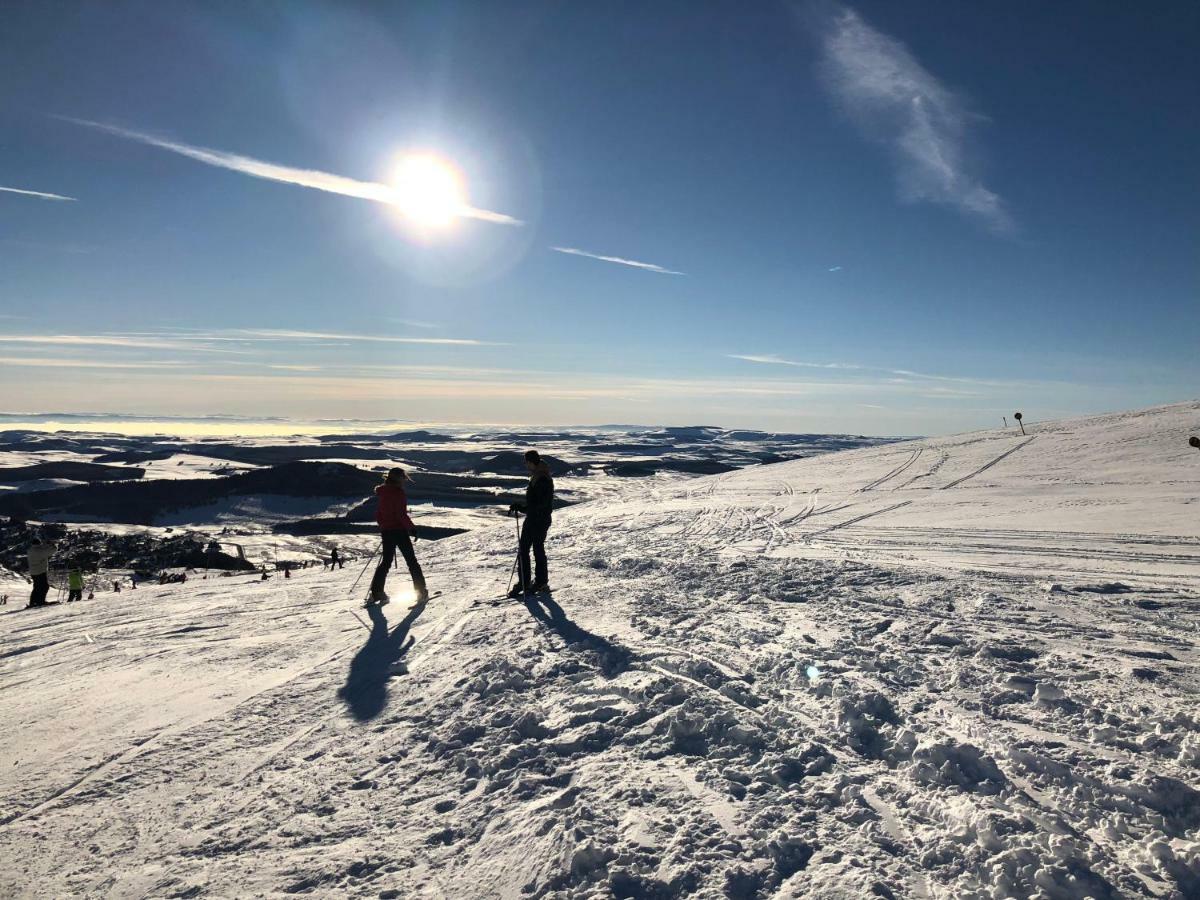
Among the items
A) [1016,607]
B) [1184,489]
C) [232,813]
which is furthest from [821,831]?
[1184,489]

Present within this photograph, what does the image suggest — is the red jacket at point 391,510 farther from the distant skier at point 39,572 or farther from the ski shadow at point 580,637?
the distant skier at point 39,572

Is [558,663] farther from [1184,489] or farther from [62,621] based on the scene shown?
[1184,489]

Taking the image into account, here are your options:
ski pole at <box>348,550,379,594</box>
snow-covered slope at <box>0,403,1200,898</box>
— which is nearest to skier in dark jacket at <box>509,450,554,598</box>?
snow-covered slope at <box>0,403,1200,898</box>

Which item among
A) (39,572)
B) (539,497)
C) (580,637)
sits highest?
(539,497)

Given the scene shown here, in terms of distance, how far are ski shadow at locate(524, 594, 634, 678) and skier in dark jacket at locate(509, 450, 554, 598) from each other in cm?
30

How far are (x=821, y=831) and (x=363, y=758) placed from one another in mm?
3016

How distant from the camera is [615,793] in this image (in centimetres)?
382

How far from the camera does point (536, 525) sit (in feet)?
29.7

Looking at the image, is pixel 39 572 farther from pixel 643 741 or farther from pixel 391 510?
pixel 643 741

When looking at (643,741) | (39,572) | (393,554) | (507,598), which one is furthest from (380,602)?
(39,572)

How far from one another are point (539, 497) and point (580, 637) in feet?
8.69

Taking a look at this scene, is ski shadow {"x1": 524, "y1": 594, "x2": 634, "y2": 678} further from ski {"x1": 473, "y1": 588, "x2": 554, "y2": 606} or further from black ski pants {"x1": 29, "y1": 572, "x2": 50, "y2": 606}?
black ski pants {"x1": 29, "y1": 572, "x2": 50, "y2": 606}

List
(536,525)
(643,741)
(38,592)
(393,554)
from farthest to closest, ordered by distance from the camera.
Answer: (38,592)
(393,554)
(536,525)
(643,741)

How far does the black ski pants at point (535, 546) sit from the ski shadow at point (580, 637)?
1.07 feet
